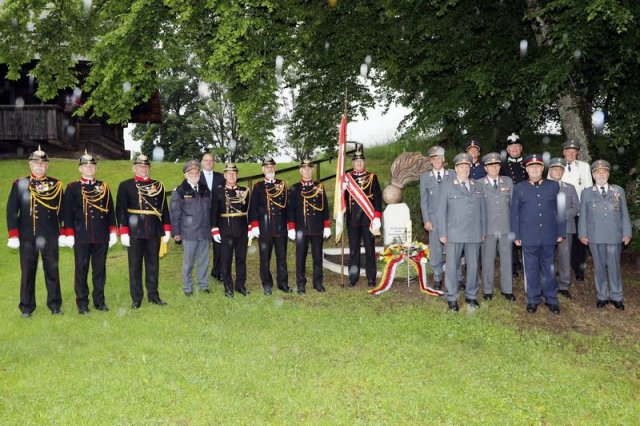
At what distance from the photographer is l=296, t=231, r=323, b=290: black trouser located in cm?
910

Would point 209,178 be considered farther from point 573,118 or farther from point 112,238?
point 573,118

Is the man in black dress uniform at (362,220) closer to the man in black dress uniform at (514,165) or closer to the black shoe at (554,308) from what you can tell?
the man in black dress uniform at (514,165)

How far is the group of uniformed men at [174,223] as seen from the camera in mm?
7797

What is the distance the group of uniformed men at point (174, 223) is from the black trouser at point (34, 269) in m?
0.01

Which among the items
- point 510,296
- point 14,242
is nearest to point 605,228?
point 510,296

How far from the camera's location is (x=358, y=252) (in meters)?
9.45

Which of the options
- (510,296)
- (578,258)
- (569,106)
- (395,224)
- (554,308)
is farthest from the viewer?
(569,106)

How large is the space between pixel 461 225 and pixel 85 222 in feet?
16.9

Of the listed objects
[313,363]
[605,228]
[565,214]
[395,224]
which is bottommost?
[313,363]

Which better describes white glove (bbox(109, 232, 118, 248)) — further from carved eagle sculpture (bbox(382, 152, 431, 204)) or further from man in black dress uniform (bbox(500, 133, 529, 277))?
man in black dress uniform (bbox(500, 133, 529, 277))

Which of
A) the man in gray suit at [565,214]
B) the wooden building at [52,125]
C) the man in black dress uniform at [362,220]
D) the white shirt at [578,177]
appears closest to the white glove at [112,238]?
the man in black dress uniform at [362,220]

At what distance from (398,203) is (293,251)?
160 inches

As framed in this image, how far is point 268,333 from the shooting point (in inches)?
275

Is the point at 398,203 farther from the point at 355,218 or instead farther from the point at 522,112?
the point at 522,112
